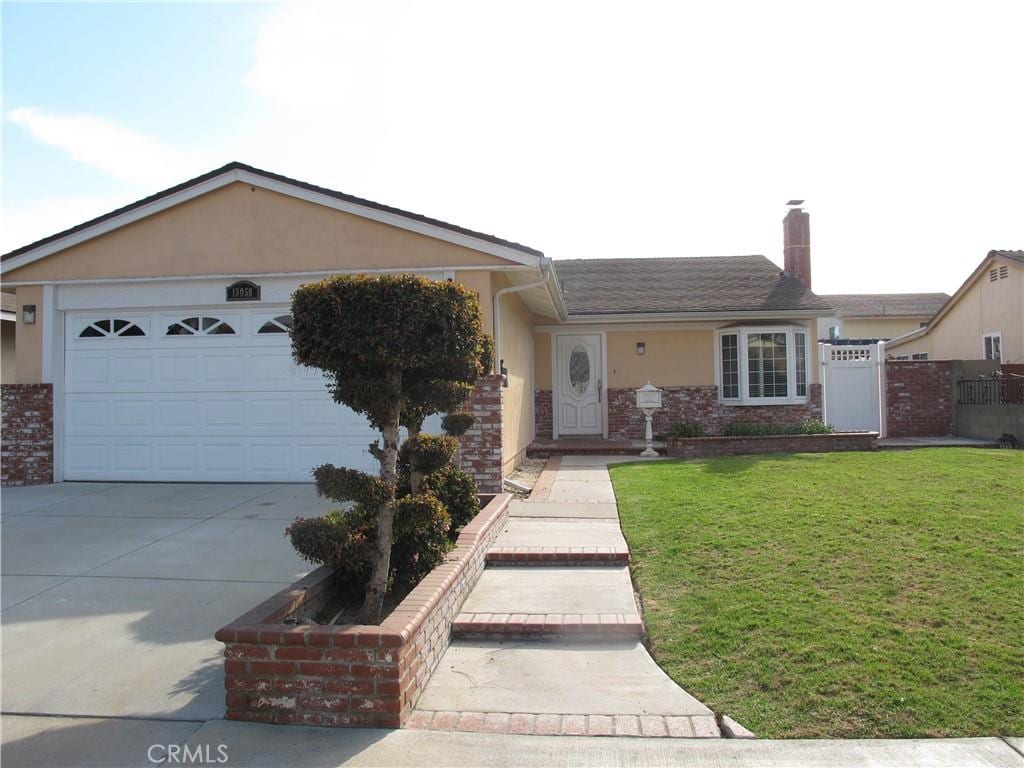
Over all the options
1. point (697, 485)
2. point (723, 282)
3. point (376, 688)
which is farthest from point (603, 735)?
point (723, 282)

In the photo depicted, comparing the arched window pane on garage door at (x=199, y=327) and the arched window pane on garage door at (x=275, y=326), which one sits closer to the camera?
the arched window pane on garage door at (x=275, y=326)

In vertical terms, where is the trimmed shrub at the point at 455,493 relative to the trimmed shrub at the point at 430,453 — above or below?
below

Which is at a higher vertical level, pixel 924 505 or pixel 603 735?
pixel 924 505

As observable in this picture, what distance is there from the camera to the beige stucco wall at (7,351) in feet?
49.8

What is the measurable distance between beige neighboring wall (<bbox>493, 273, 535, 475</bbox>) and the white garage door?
2.08 m

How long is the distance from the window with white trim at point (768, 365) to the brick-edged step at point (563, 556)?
32.4 ft

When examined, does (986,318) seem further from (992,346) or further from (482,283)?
(482,283)

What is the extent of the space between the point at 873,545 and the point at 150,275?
951cm

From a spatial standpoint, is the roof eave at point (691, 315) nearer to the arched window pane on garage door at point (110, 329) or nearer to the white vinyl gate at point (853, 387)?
the white vinyl gate at point (853, 387)

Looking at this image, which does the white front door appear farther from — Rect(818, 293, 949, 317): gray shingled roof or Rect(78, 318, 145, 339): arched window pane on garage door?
Rect(818, 293, 949, 317): gray shingled roof

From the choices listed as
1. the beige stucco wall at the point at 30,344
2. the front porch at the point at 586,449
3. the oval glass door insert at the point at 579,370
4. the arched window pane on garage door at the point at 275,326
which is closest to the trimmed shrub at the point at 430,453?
the arched window pane on garage door at the point at 275,326

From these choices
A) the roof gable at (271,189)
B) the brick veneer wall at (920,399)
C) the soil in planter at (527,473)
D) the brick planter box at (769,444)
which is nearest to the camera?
the roof gable at (271,189)

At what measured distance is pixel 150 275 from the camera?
10.4m

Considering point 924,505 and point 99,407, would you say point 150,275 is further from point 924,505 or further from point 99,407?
point 924,505
